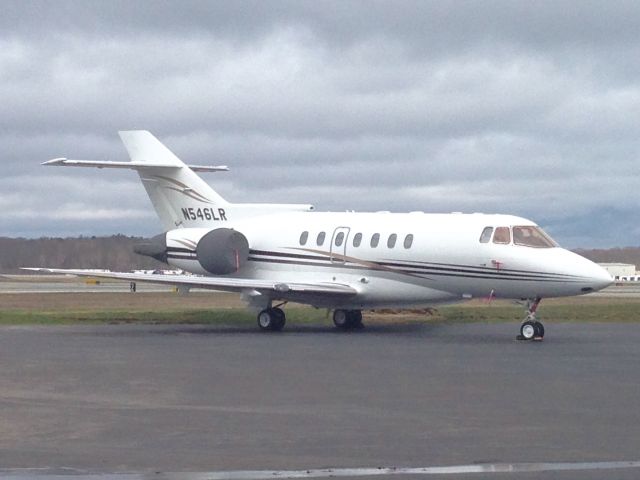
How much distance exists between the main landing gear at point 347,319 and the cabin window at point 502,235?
5.35m

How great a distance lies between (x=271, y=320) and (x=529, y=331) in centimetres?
757

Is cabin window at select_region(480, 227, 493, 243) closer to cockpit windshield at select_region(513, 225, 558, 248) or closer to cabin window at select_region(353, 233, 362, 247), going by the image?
cockpit windshield at select_region(513, 225, 558, 248)

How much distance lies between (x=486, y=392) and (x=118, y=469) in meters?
7.20

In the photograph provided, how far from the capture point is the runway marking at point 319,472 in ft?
32.2

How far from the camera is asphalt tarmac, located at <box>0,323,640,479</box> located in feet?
35.1

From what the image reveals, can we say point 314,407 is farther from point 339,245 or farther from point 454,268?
point 339,245

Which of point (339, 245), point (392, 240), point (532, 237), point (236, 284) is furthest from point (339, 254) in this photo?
point (532, 237)

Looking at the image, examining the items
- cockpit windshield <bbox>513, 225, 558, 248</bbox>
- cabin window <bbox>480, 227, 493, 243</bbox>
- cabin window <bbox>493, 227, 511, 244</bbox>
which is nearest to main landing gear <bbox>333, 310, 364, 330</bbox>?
cabin window <bbox>480, 227, 493, 243</bbox>

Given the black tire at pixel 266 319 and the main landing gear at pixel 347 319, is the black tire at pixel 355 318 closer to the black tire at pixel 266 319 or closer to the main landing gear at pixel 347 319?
the main landing gear at pixel 347 319

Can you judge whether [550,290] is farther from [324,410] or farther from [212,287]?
[324,410]

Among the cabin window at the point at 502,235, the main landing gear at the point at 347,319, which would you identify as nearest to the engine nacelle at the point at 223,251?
the main landing gear at the point at 347,319

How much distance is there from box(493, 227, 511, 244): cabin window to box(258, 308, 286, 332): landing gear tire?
6206 mm

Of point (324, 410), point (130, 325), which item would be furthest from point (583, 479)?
point (130, 325)

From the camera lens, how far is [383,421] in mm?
13273
